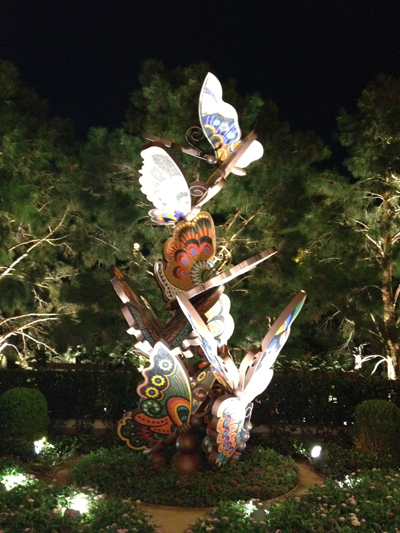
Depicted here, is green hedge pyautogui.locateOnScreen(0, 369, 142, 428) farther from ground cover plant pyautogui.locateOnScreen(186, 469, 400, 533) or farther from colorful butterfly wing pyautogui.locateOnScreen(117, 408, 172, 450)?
ground cover plant pyautogui.locateOnScreen(186, 469, 400, 533)

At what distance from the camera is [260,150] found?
6.58 m

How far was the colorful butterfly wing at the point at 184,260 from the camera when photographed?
6371 mm

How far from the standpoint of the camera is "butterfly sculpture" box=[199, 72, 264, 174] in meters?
6.43

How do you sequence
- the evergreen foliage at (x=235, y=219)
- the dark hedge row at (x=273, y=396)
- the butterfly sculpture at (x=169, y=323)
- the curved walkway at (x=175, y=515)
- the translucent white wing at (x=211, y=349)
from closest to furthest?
the curved walkway at (x=175, y=515) → the translucent white wing at (x=211, y=349) → the butterfly sculpture at (x=169, y=323) → the dark hedge row at (x=273, y=396) → the evergreen foliage at (x=235, y=219)

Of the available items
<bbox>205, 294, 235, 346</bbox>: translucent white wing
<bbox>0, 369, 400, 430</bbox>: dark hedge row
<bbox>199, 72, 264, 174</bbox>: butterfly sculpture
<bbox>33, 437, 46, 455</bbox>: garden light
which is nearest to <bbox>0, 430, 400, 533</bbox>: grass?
<bbox>33, 437, 46, 455</bbox>: garden light

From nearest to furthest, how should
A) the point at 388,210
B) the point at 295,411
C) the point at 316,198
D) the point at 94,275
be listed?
the point at 295,411 < the point at 94,275 < the point at 388,210 < the point at 316,198

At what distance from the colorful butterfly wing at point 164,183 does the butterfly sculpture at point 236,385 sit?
56.4 inches

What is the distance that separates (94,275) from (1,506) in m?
5.19

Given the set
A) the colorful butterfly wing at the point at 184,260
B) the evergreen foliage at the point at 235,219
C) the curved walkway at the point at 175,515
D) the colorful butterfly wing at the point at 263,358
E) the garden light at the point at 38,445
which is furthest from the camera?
the evergreen foliage at the point at 235,219

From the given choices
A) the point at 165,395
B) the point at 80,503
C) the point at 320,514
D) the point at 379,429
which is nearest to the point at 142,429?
the point at 165,395

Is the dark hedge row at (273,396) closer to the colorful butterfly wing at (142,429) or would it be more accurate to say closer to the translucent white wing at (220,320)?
the colorful butterfly wing at (142,429)

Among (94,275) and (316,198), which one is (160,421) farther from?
(316,198)

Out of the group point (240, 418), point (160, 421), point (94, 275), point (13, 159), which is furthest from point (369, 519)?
point (13, 159)

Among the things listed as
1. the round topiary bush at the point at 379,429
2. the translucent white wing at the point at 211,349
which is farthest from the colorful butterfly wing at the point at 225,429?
the round topiary bush at the point at 379,429
